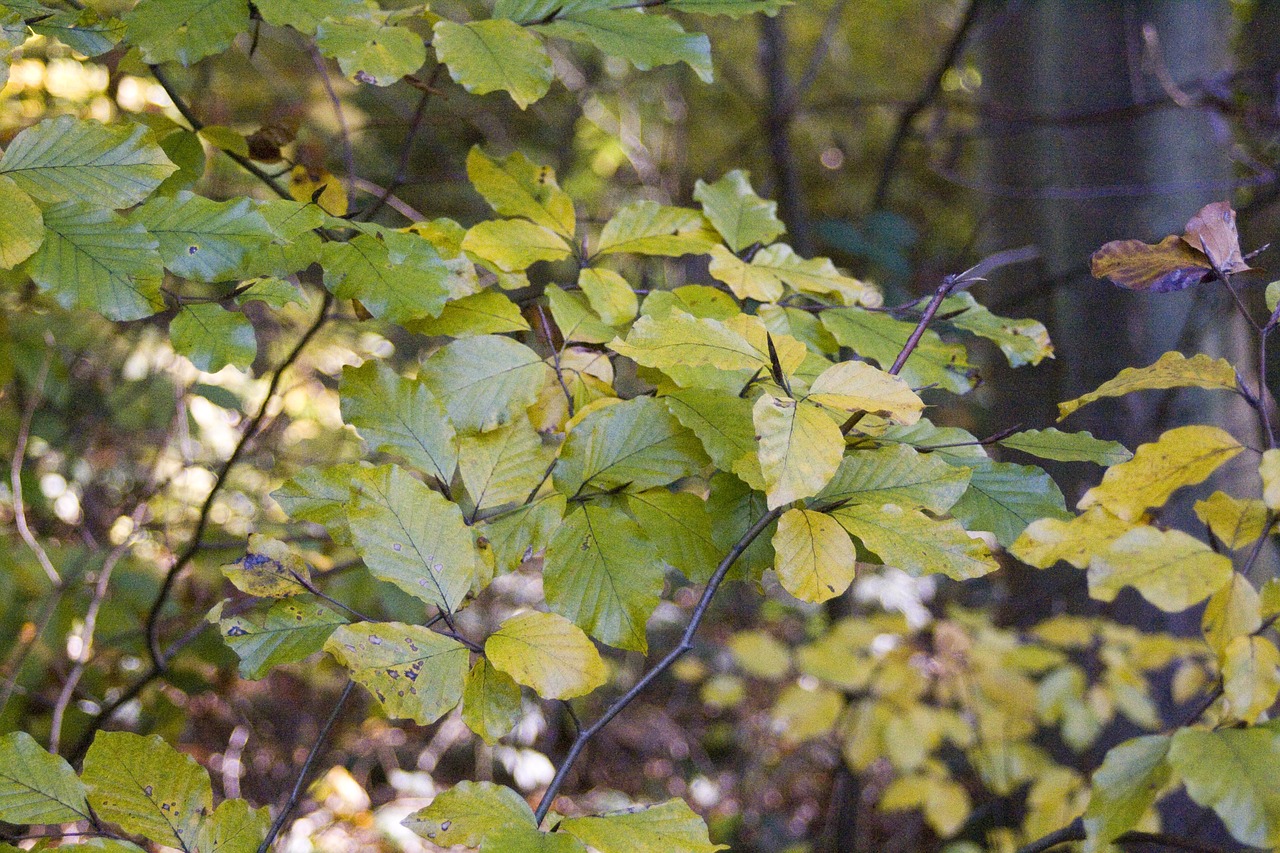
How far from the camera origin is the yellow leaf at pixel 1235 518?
1.74 feet

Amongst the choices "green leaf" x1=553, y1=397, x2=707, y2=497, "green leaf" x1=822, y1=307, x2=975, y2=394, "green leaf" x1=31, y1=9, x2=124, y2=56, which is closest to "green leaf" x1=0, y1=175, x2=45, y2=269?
"green leaf" x1=31, y1=9, x2=124, y2=56

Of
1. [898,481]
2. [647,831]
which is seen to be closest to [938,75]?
[898,481]

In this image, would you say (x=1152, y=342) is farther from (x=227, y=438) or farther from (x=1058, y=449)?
(x=227, y=438)

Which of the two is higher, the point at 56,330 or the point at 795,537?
the point at 795,537

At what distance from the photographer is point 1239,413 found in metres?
2.09

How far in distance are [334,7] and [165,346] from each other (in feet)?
4.88

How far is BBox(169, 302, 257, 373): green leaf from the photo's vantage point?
2.00 feet

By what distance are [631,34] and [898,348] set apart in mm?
343

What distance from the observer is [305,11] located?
66 cm

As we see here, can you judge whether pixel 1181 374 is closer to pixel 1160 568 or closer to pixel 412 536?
pixel 1160 568

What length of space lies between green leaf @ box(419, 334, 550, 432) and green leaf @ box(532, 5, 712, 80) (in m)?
0.26

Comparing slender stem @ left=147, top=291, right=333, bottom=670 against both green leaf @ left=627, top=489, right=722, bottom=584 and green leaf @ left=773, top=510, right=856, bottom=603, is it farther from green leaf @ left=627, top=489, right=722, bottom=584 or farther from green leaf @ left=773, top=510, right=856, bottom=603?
green leaf @ left=773, top=510, right=856, bottom=603

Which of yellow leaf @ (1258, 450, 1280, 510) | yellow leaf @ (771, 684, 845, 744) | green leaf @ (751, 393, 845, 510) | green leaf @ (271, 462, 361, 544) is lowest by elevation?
yellow leaf @ (771, 684, 845, 744)

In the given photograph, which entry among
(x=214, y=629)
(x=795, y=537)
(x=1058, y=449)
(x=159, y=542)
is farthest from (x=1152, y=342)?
(x=159, y=542)
